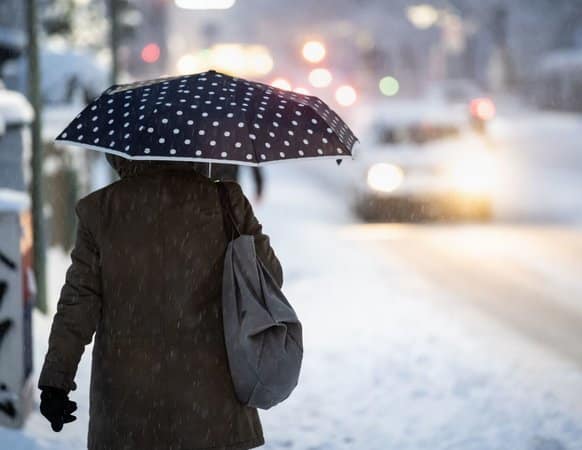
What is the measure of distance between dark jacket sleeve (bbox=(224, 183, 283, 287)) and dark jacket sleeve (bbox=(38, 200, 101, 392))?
44 centimetres

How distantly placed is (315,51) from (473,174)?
10169 mm

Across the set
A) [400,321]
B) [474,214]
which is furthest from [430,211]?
[400,321]

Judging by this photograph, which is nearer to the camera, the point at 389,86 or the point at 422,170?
the point at 422,170

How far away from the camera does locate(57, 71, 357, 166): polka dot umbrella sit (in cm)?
365

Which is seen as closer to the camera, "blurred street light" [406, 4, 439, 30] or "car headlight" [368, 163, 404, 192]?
"car headlight" [368, 163, 404, 192]

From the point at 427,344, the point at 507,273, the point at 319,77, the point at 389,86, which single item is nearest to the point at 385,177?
the point at 507,273

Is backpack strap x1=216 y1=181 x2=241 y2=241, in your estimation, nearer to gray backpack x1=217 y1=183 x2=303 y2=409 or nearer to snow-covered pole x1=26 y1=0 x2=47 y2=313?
gray backpack x1=217 y1=183 x2=303 y2=409

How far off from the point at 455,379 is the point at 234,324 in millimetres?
4145

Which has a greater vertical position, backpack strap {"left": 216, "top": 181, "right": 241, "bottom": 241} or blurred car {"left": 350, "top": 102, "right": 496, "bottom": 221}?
backpack strap {"left": 216, "top": 181, "right": 241, "bottom": 241}

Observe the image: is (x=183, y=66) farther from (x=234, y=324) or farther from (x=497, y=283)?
(x=234, y=324)

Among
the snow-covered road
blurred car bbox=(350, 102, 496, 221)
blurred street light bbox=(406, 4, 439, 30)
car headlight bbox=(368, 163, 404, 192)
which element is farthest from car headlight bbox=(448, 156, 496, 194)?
blurred street light bbox=(406, 4, 439, 30)

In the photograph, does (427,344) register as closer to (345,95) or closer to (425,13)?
(345,95)

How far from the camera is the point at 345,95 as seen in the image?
34.9 m

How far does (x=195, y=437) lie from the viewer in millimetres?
3691
